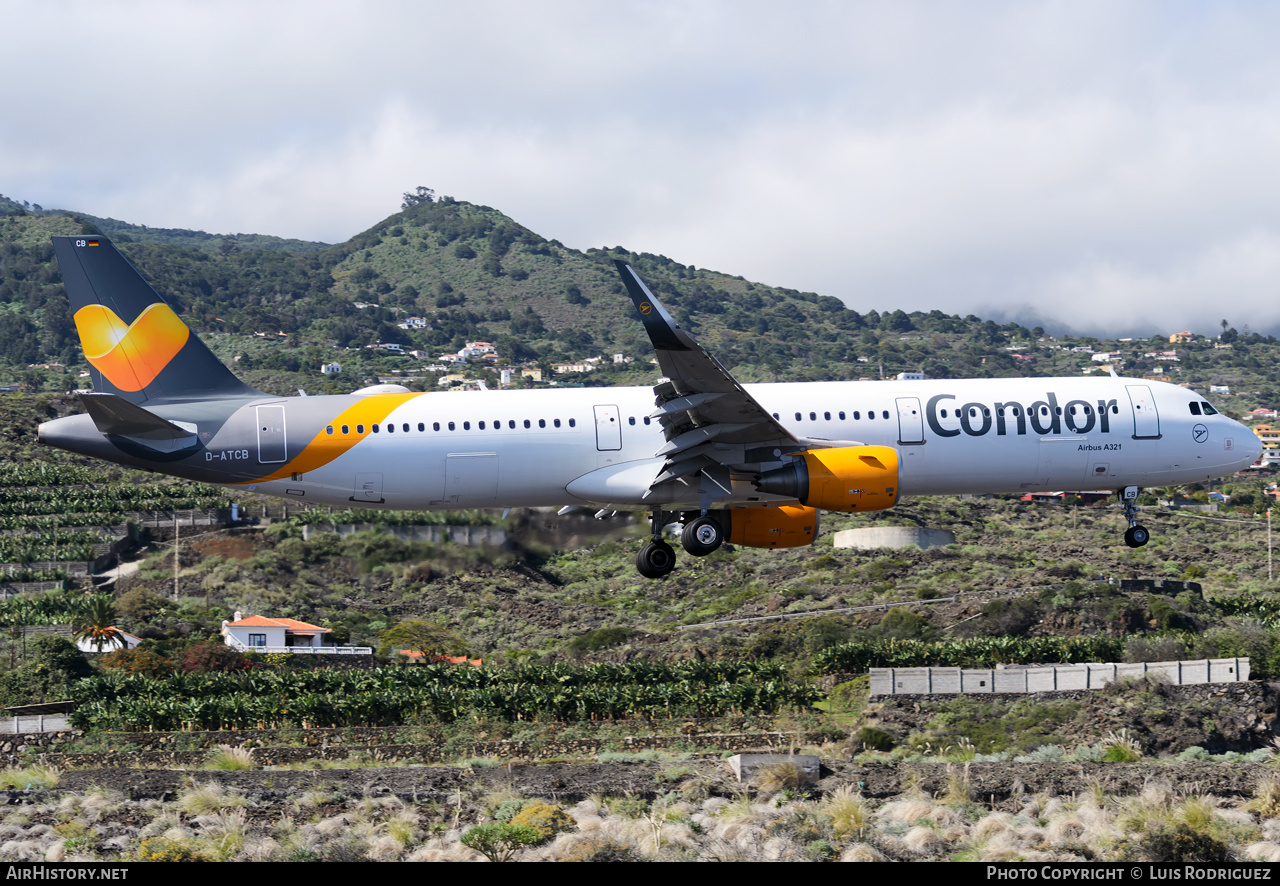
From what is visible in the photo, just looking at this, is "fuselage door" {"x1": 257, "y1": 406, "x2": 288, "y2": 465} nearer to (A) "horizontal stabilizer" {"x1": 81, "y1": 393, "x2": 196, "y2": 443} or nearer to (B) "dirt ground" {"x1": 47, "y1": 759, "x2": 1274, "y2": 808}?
(A) "horizontal stabilizer" {"x1": 81, "y1": 393, "x2": 196, "y2": 443}

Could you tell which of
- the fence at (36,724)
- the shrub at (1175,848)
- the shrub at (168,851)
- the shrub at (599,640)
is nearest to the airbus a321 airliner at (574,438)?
the shrub at (168,851)

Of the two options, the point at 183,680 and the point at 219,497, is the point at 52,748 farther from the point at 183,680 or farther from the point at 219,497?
the point at 219,497

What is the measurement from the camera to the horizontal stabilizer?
104 feet

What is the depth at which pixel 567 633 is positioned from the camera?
79.7 metres

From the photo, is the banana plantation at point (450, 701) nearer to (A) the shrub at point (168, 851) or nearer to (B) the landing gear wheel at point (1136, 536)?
(B) the landing gear wheel at point (1136, 536)

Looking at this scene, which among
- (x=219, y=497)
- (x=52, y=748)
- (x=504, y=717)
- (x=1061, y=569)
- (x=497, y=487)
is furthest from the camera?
(x=219, y=497)

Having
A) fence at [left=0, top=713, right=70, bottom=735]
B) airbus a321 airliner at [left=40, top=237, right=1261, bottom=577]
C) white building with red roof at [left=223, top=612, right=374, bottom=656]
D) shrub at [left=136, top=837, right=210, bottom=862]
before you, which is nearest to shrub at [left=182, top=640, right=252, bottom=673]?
white building with red roof at [left=223, top=612, right=374, bottom=656]

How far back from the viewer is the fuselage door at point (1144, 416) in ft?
125

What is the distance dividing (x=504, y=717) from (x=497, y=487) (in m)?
19.9

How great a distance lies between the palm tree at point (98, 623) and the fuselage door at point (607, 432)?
46.5 m

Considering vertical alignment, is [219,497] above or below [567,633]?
above

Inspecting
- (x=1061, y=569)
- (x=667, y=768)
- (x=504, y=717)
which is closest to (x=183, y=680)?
(x=504, y=717)

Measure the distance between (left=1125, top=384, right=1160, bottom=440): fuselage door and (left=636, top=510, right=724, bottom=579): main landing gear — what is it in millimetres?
12327
